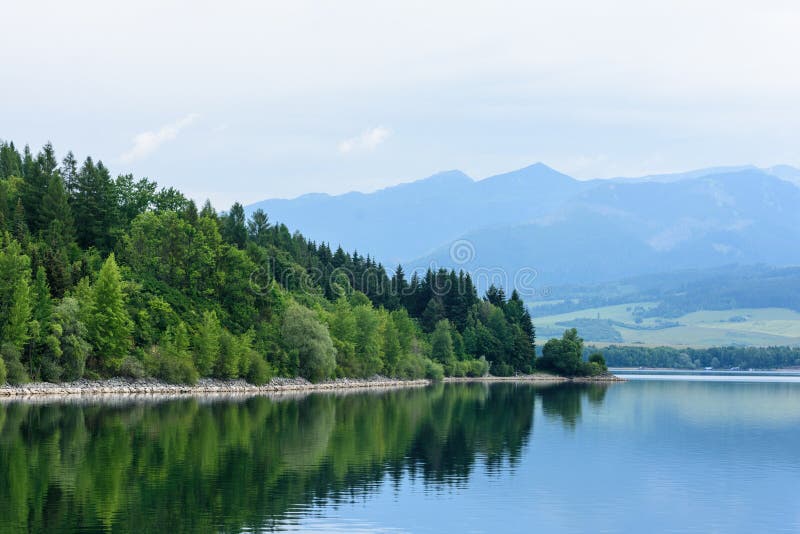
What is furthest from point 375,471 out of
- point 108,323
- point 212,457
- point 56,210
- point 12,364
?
point 56,210

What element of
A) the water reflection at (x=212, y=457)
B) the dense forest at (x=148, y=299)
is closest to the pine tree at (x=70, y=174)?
the dense forest at (x=148, y=299)

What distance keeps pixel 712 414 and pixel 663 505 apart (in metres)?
66.6

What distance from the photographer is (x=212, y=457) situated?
5459 centimetres

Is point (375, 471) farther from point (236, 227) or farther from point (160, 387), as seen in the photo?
point (236, 227)

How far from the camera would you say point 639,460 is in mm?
63250

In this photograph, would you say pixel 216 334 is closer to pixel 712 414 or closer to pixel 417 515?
pixel 712 414

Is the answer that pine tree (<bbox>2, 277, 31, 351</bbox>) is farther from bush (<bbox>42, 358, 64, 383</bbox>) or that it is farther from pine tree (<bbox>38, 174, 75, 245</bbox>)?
pine tree (<bbox>38, 174, 75, 245</bbox>)

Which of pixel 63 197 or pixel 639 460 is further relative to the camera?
pixel 63 197

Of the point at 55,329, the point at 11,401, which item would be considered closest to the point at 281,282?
the point at 55,329

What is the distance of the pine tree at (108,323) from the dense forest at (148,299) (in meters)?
0.13

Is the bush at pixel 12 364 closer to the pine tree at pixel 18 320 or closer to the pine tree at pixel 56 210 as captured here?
the pine tree at pixel 18 320

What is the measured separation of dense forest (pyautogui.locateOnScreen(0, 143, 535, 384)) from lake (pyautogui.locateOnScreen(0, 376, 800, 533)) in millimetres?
14590

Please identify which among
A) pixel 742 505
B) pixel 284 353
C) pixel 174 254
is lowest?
pixel 742 505

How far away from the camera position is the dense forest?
102438 millimetres
